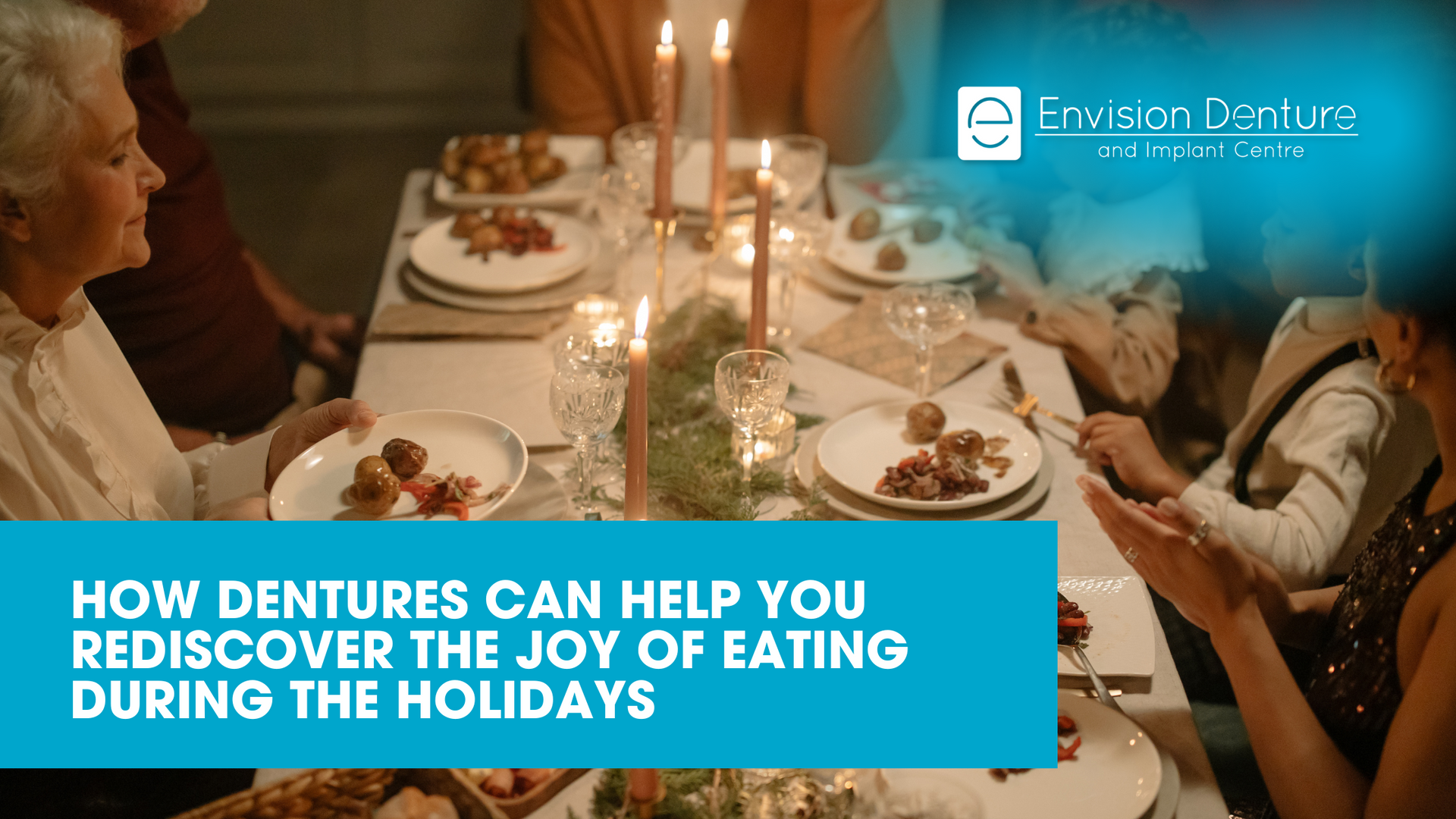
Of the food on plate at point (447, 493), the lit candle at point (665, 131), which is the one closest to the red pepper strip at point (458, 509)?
the food on plate at point (447, 493)

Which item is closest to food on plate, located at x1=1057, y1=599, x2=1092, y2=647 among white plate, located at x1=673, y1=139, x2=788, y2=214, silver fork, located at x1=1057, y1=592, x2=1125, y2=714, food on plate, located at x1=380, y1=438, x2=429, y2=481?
silver fork, located at x1=1057, y1=592, x2=1125, y2=714

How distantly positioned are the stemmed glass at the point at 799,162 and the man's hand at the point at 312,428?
1.02 meters

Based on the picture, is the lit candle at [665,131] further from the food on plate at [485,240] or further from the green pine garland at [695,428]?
the food on plate at [485,240]

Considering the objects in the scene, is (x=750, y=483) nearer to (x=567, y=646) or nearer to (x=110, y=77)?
(x=567, y=646)

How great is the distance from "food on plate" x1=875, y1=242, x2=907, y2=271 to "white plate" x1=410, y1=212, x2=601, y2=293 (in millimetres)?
489

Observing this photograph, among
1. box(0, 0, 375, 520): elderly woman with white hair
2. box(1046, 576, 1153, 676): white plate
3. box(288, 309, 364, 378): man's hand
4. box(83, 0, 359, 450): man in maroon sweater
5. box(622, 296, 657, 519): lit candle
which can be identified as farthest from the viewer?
box(288, 309, 364, 378): man's hand

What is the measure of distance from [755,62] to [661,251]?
162 cm

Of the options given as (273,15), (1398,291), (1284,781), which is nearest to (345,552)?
(1284,781)

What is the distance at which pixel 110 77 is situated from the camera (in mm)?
1040

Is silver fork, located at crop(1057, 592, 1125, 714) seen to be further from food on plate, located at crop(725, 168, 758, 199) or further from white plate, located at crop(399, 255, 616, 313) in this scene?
food on plate, located at crop(725, 168, 758, 199)

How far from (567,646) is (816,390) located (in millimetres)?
610

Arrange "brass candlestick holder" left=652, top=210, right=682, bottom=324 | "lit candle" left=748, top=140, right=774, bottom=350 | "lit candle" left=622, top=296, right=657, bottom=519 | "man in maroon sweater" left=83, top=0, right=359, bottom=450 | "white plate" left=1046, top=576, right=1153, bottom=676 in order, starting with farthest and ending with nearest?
"man in maroon sweater" left=83, top=0, right=359, bottom=450
"brass candlestick holder" left=652, top=210, right=682, bottom=324
"lit candle" left=748, top=140, right=774, bottom=350
"white plate" left=1046, top=576, right=1153, bottom=676
"lit candle" left=622, top=296, right=657, bottom=519

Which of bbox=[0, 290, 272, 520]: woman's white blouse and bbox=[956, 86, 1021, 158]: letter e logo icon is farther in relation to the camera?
bbox=[956, 86, 1021, 158]: letter e logo icon

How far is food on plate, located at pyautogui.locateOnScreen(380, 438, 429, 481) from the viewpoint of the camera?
1231mm
